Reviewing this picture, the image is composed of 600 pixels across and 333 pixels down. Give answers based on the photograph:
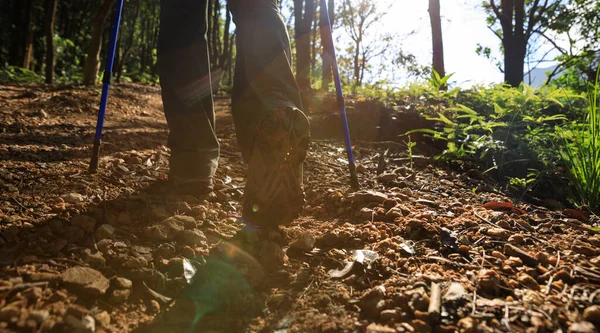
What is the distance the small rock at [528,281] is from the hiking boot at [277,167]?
2.82ft

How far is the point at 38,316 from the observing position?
968 millimetres

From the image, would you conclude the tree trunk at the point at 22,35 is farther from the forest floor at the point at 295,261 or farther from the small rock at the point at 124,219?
the small rock at the point at 124,219

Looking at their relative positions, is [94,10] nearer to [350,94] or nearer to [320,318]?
[350,94]

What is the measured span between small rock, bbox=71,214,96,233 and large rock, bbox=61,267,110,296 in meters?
0.37

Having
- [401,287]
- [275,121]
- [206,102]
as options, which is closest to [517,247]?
[401,287]

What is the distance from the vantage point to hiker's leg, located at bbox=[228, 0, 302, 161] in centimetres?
173

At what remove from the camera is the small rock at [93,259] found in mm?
1294

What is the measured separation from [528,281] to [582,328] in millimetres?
274

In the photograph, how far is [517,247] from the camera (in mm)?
1522

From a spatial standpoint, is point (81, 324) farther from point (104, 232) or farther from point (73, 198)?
point (73, 198)

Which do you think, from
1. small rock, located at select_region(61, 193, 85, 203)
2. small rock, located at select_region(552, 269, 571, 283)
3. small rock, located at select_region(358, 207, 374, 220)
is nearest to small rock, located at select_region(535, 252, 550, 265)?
small rock, located at select_region(552, 269, 571, 283)

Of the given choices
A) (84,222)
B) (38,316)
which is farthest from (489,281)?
(84,222)

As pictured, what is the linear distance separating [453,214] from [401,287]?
34.2 inches

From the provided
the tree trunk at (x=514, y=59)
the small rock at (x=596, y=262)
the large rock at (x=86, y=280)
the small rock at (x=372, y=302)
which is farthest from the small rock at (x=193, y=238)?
the tree trunk at (x=514, y=59)
